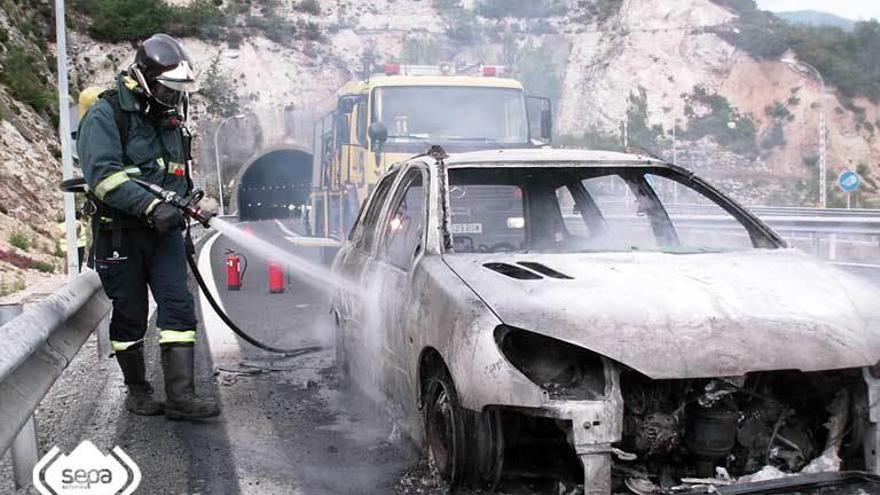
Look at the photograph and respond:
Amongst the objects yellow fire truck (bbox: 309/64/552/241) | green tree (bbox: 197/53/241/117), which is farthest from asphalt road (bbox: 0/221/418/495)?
green tree (bbox: 197/53/241/117)

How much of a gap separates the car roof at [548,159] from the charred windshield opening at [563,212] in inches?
1.6

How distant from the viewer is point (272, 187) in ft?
198

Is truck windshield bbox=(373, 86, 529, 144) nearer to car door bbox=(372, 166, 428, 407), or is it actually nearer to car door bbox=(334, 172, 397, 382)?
car door bbox=(334, 172, 397, 382)

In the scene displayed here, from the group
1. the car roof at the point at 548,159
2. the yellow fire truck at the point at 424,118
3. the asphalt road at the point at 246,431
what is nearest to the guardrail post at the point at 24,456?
the asphalt road at the point at 246,431

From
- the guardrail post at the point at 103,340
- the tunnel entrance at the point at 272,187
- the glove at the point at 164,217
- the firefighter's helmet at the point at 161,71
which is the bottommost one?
the tunnel entrance at the point at 272,187

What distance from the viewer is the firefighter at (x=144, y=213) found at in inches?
183

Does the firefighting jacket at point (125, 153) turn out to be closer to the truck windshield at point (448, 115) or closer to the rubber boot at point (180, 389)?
the rubber boot at point (180, 389)

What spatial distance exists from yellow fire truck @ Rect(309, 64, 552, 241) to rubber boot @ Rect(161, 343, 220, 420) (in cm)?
569

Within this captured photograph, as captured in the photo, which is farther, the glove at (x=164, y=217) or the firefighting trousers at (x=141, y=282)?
the firefighting trousers at (x=141, y=282)

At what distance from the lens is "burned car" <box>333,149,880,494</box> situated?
9.75ft

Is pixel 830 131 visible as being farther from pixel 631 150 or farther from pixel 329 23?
pixel 631 150

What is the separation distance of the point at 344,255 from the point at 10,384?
8.98ft

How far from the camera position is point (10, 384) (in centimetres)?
338

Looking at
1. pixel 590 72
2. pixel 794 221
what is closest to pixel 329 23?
pixel 590 72
